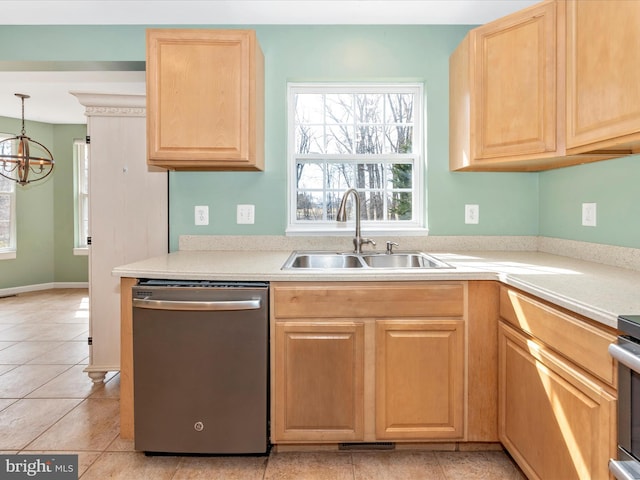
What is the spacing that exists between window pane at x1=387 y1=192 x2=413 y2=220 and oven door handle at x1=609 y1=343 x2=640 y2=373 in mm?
1730

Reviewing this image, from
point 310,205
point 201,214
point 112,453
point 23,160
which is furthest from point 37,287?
point 310,205

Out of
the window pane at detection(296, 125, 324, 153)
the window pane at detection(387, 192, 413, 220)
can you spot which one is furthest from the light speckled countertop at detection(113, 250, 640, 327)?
the window pane at detection(296, 125, 324, 153)

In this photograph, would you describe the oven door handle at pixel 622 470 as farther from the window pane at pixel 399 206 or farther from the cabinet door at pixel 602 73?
the window pane at pixel 399 206

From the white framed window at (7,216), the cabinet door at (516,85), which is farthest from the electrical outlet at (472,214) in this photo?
the white framed window at (7,216)

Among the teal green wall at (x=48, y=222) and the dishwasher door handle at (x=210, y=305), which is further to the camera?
the teal green wall at (x=48, y=222)

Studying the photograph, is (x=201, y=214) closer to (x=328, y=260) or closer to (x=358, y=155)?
(x=328, y=260)

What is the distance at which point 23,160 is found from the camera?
5133 mm

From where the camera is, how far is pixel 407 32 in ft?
8.43

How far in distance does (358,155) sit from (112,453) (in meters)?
2.16

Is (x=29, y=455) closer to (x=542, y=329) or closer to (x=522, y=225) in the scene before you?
(x=542, y=329)

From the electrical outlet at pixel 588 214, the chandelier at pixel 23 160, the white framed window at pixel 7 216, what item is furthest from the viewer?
the white framed window at pixel 7 216

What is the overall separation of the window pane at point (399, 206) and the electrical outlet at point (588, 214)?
99cm

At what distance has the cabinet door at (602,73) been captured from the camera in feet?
4.63

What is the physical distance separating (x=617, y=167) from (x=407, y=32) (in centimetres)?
146
